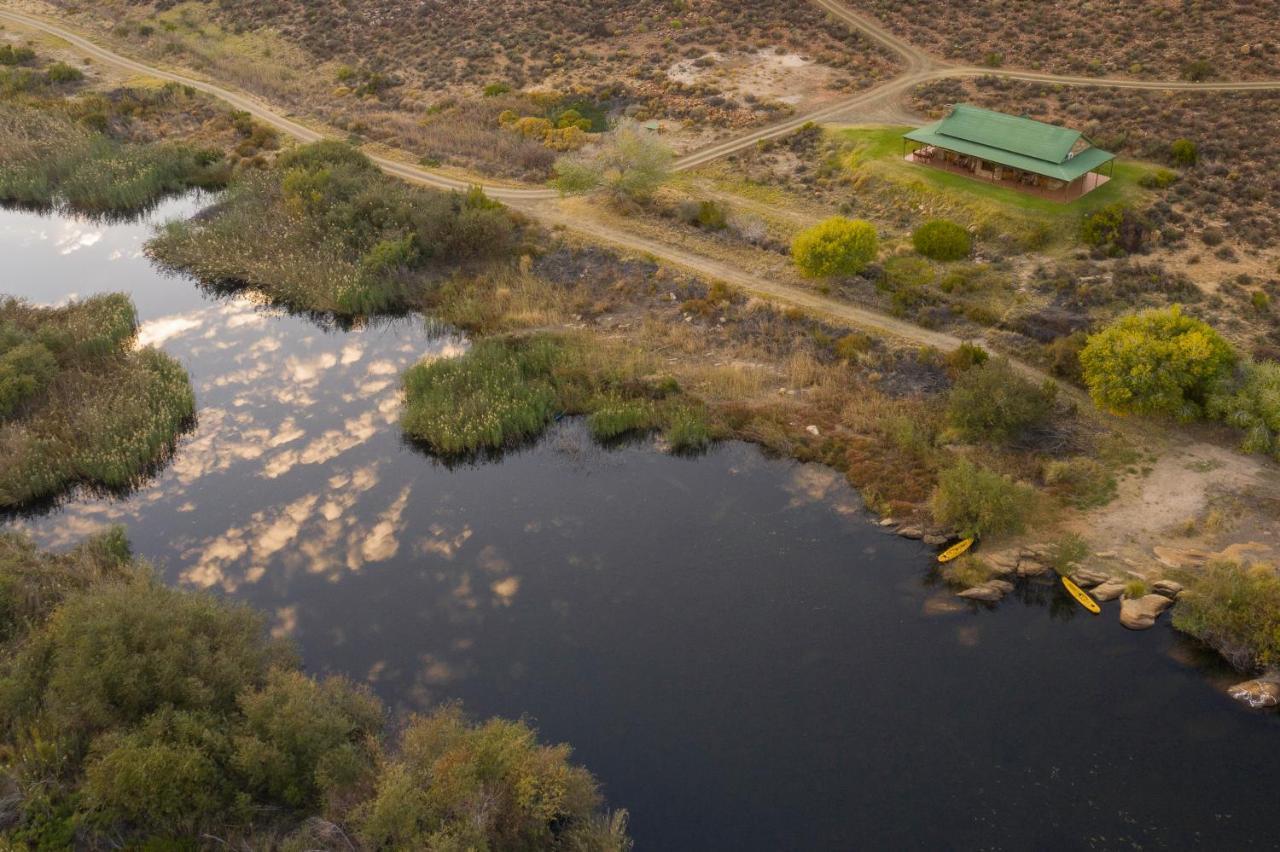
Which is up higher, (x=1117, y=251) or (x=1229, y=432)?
(x=1117, y=251)

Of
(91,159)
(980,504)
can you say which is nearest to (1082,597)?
(980,504)

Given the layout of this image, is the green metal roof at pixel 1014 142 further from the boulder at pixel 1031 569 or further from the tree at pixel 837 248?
the boulder at pixel 1031 569

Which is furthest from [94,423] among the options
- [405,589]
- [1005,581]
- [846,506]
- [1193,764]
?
[1193,764]

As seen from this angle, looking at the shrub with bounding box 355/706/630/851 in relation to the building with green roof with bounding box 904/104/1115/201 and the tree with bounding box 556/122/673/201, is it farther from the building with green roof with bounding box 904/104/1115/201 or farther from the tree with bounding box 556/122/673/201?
the building with green roof with bounding box 904/104/1115/201

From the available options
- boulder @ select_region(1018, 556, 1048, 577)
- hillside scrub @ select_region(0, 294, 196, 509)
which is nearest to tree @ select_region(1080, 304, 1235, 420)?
boulder @ select_region(1018, 556, 1048, 577)

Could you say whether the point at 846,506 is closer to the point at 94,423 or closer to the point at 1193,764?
the point at 1193,764

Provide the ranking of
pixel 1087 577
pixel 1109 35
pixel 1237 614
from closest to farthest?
pixel 1237 614, pixel 1087 577, pixel 1109 35

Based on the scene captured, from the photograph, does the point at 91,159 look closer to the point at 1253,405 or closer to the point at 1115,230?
the point at 1115,230

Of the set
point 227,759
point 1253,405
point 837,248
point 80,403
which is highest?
point 837,248
